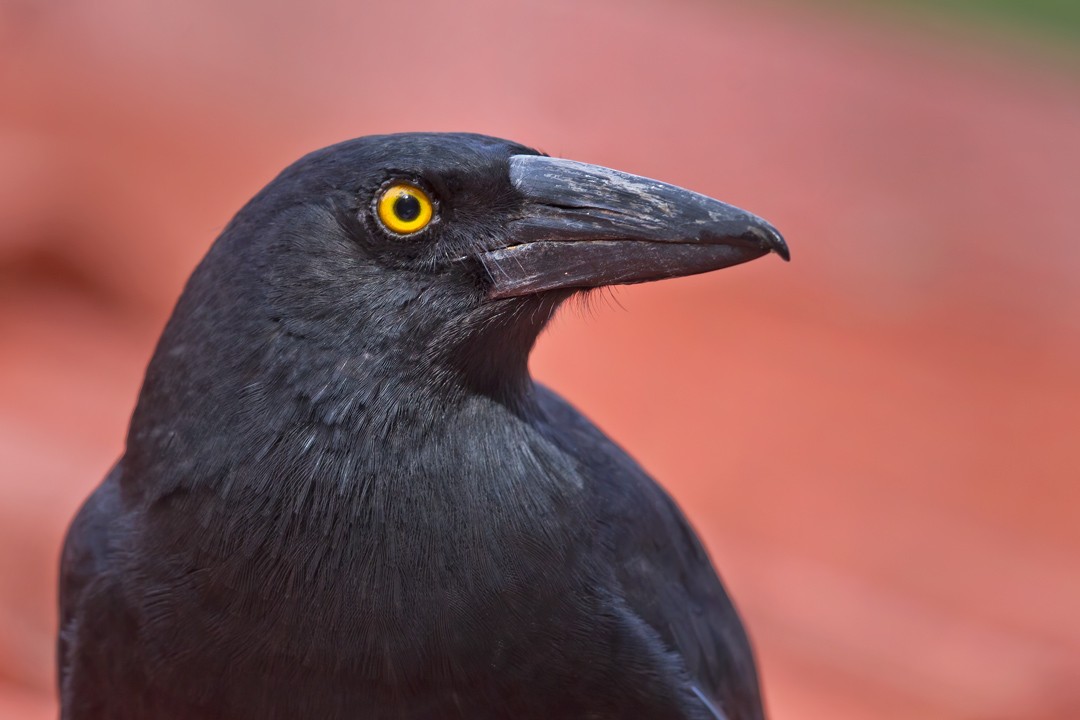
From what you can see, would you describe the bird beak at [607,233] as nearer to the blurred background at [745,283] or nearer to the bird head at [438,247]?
the bird head at [438,247]

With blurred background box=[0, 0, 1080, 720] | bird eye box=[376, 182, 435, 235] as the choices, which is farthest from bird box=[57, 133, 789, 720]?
blurred background box=[0, 0, 1080, 720]

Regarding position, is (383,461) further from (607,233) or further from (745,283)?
(745,283)

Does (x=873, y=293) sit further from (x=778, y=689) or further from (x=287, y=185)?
(x=287, y=185)

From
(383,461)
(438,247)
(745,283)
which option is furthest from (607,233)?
(745,283)

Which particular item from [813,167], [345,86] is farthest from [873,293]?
[345,86]

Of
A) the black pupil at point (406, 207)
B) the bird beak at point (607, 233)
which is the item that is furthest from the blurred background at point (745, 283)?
the black pupil at point (406, 207)

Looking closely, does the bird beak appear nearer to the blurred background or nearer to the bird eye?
the bird eye
